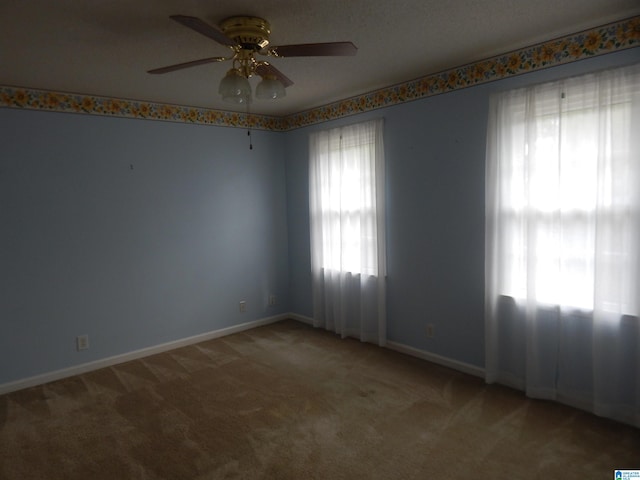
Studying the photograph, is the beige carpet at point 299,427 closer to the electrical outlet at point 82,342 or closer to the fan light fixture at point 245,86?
the electrical outlet at point 82,342

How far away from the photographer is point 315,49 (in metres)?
2.25

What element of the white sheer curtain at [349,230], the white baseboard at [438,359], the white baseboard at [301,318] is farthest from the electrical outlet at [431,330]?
the white baseboard at [301,318]

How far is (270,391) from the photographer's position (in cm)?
347

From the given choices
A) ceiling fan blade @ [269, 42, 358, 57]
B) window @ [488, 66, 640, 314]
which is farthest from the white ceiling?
window @ [488, 66, 640, 314]

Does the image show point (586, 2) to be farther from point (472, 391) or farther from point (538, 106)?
point (472, 391)

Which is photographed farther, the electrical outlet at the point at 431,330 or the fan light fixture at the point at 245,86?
the electrical outlet at the point at 431,330

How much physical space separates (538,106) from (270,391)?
9.63 feet

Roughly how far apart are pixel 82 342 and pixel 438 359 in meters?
3.27

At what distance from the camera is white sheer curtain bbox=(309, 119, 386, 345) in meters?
4.26

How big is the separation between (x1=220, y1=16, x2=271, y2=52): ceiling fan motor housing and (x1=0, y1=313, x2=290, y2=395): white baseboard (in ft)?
10.6

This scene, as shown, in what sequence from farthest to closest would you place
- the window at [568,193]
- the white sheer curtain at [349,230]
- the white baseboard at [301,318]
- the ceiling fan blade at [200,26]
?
the white baseboard at [301,318] < the white sheer curtain at [349,230] < the window at [568,193] < the ceiling fan blade at [200,26]

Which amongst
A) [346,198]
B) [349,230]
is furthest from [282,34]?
[349,230]

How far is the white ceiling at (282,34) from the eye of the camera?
2.30 metres

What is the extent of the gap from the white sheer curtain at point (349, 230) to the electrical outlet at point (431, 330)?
0.49m
